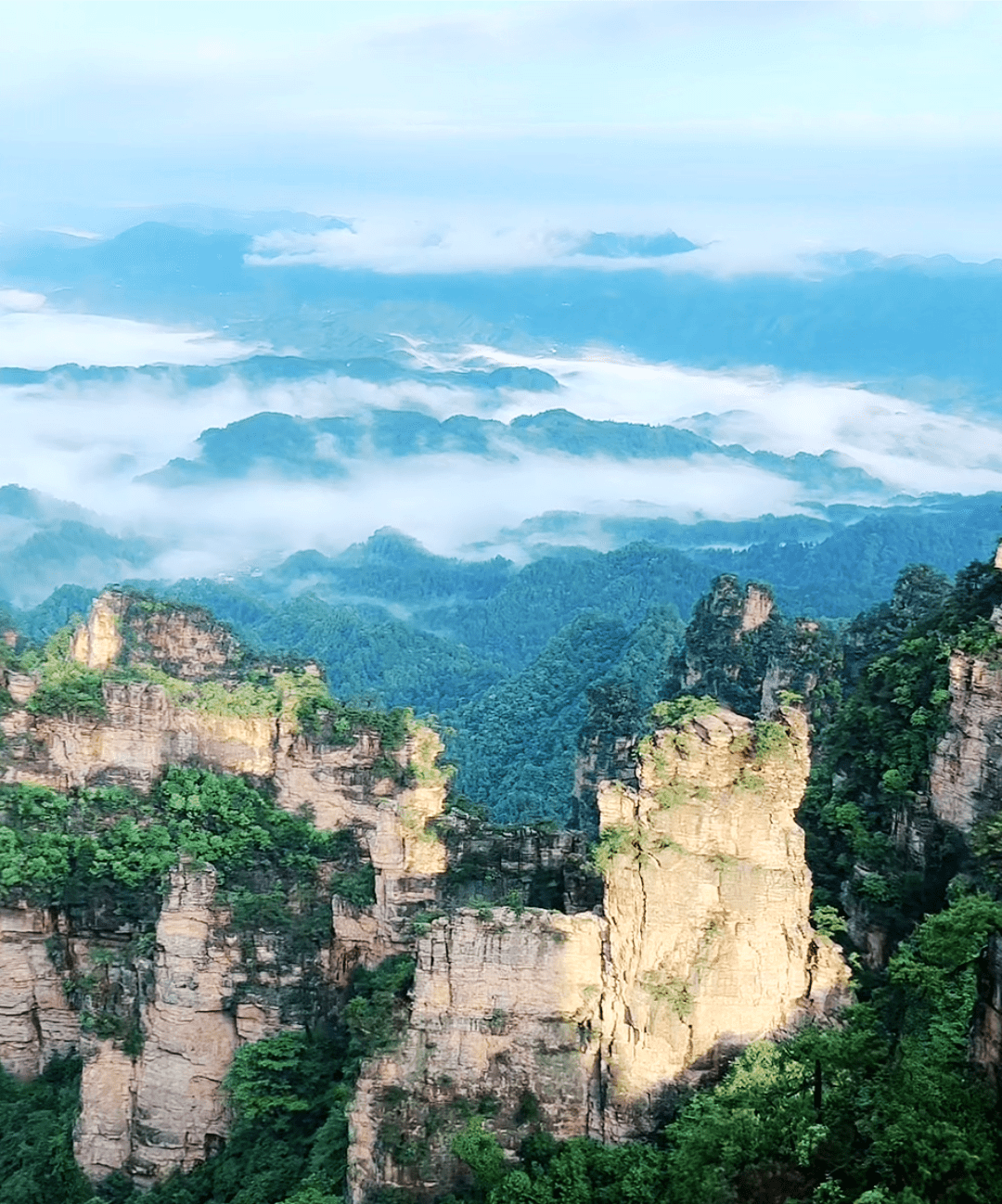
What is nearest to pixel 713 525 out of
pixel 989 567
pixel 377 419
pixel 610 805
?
pixel 377 419

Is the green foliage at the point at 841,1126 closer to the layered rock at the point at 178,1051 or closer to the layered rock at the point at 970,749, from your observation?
the layered rock at the point at 970,749

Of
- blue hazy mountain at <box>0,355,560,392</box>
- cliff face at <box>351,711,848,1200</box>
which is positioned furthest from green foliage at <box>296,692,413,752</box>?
blue hazy mountain at <box>0,355,560,392</box>

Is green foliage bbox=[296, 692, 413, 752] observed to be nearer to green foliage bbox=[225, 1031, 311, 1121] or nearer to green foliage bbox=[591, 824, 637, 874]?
green foliage bbox=[225, 1031, 311, 1121]

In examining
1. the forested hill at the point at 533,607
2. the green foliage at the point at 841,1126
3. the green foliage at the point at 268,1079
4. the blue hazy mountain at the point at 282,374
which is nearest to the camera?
the green foliage at the point at 841,1126

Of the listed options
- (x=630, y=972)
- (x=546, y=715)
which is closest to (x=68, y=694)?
(x=630, y=972)

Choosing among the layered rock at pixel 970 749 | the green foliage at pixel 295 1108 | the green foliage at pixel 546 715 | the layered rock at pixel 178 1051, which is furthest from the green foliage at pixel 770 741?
the green foliage at pixel 546 715

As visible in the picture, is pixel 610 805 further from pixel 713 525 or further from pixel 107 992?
pixel 713 525
